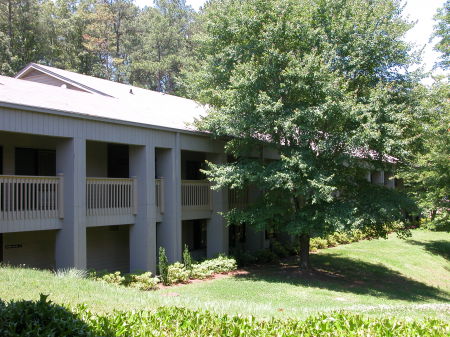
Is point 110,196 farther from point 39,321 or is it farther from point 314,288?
point 39,321

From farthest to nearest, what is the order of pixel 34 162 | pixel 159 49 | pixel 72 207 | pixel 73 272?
pixel 159 49
pixel 34 162
pixel 72 207
pixel 73 272

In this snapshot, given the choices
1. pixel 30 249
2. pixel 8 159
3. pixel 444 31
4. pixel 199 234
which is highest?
pixel 444 31

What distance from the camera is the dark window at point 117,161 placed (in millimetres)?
17812

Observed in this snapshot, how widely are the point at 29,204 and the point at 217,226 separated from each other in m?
7.78

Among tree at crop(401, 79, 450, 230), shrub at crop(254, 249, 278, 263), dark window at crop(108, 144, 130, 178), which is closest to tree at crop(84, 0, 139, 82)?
dark window at crop(108, 144, 130, 178)

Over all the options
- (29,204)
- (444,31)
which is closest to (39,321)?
(29,204)

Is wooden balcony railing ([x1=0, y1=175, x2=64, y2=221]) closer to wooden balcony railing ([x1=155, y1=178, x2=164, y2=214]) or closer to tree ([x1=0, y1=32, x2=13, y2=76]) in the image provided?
wooden balcony railing ([x1=155, y1=178, x2=164, y2=214])

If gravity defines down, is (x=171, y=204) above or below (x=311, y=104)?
below

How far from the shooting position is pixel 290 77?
48.3 ft

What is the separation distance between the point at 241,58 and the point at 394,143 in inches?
222

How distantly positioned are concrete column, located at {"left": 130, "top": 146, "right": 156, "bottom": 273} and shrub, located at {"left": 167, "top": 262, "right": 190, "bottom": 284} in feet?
2.86

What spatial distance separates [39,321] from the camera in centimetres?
554

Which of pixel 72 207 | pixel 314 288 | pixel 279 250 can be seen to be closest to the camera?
pixel 72 207

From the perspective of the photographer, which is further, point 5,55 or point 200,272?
point 5,55
